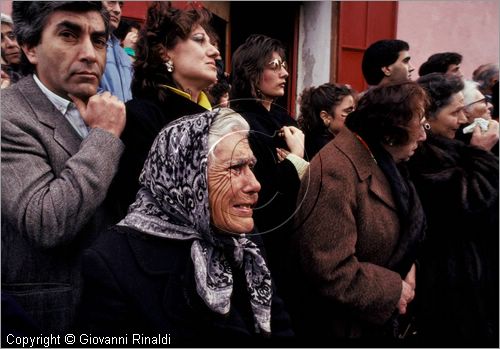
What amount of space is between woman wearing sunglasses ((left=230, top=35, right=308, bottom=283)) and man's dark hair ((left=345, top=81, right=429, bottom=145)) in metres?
0.31

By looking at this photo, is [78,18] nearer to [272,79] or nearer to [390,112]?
[272,79]

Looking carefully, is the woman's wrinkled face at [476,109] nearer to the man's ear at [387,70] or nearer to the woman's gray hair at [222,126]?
the man's ear at [387,70]

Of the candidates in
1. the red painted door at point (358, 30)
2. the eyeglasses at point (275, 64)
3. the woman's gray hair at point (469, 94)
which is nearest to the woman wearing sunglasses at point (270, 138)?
the eyeglasses at point (275, 64)

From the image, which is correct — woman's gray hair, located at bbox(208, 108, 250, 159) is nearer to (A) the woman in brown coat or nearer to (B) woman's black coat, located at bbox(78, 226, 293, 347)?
(B) woman's black coat, located at bbox(78, 226, 293, 347)

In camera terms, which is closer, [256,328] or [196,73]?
[256,328]

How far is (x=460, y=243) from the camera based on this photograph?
8.74 feet

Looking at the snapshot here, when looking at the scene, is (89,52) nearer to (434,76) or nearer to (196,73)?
(196,73)

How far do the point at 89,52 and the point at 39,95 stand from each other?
229mm

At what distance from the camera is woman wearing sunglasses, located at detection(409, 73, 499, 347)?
2611 mm

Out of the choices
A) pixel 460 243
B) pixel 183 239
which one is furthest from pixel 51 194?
pixel 460 243

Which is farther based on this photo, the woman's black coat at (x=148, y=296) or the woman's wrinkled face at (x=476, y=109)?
the woman's wrinkled face at (x=476, y=109)

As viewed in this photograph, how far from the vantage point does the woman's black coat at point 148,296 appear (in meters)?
1.67

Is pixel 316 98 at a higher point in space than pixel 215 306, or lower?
higher

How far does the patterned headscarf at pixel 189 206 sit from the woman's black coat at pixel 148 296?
0.04 meters
